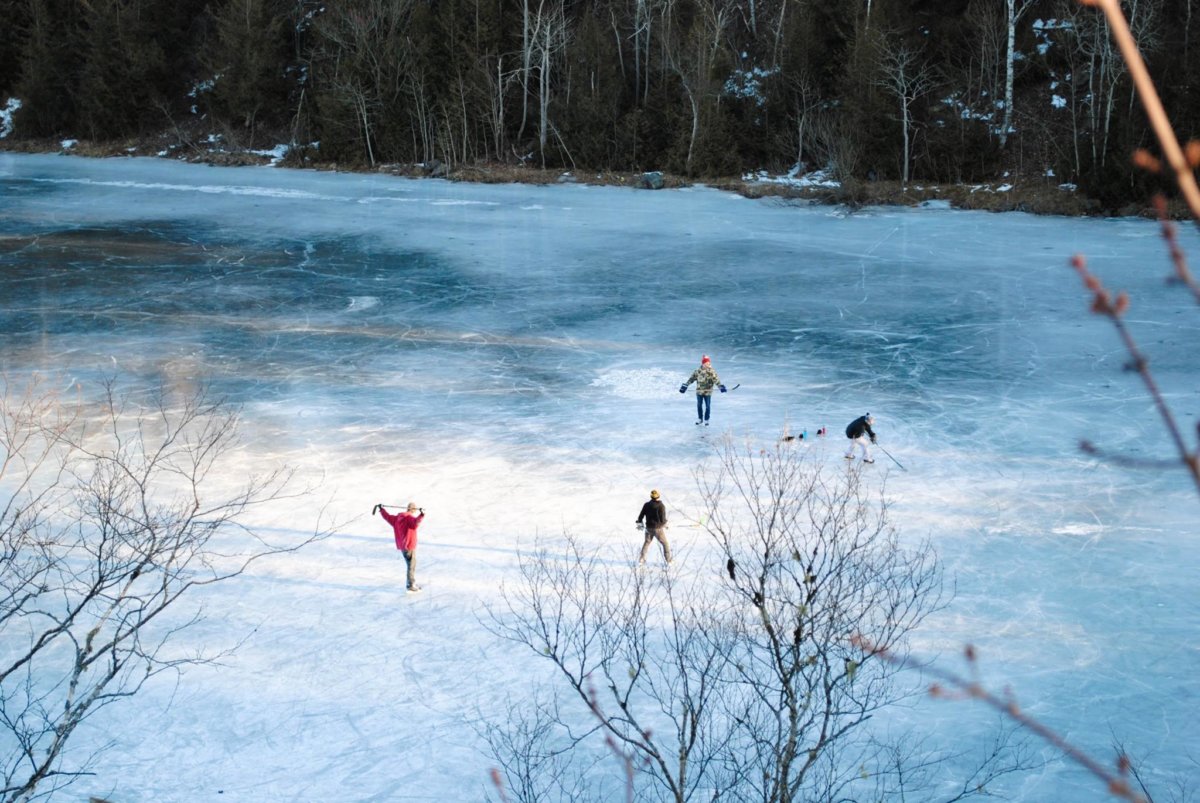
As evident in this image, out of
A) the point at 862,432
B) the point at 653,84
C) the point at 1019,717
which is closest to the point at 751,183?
the point at 653,84

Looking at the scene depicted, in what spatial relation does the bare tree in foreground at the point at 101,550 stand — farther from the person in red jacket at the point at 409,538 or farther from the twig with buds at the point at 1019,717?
the twig with buds at the point at 1019,717

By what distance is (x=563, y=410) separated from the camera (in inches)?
766

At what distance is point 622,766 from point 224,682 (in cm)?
408

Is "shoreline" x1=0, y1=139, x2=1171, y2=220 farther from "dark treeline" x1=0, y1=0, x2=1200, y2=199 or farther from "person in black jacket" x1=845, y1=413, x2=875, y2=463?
"person in black jacket" x1=845, y1=413, x2=875, y2=463

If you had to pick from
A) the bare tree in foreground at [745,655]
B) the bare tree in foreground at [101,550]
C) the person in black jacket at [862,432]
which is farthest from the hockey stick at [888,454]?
the bare tree in foreground at [101,550]

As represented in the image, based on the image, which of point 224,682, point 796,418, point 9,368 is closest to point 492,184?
point 9,368

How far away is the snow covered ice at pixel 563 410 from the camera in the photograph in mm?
10742

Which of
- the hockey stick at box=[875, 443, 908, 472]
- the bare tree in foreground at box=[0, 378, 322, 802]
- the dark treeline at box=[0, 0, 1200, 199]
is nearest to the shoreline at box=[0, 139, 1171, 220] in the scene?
the dark treeline at box=[0, 0, 1200, 199]

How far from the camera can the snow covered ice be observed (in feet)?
35.2

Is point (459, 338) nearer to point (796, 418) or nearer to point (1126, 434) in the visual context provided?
point (796, 418)

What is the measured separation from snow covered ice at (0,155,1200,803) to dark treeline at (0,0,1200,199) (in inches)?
286

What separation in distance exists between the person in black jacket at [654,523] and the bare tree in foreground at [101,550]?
409 cm

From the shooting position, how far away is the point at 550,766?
33.2 feet

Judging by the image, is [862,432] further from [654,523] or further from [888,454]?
[654,523]
